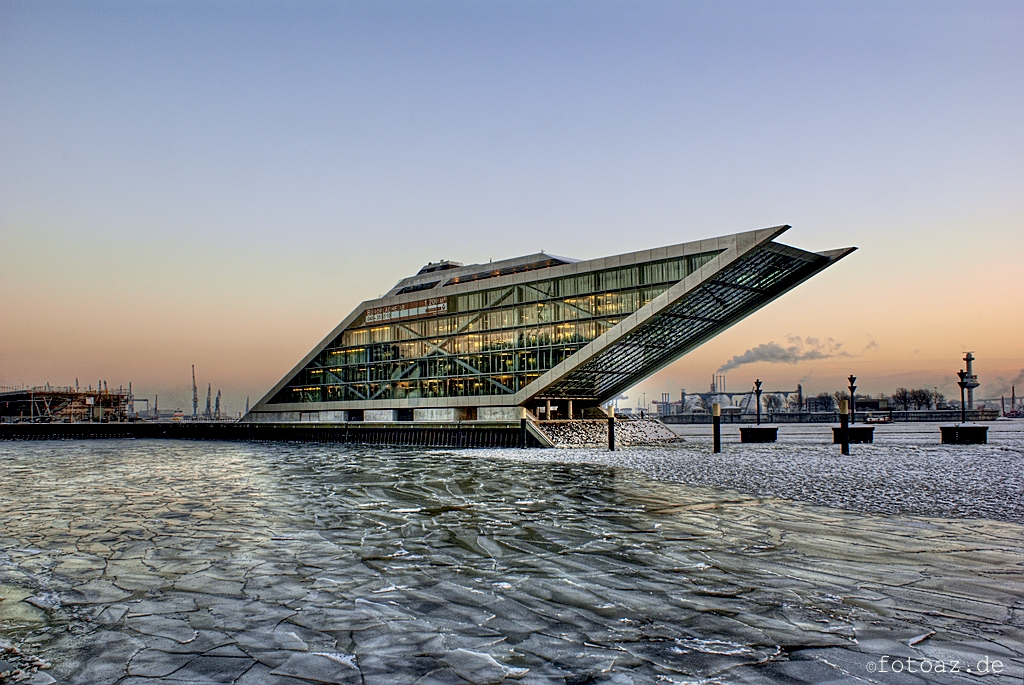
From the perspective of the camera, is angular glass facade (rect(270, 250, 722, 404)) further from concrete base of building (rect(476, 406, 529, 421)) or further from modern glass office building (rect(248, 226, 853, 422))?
concrete base of building (rect(476, 406, 529, 421))

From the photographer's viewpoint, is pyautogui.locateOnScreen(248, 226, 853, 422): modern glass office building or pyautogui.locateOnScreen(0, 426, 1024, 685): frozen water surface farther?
pyautogui.locateOnScreen(248, 226, 853, 422): modern glass office building

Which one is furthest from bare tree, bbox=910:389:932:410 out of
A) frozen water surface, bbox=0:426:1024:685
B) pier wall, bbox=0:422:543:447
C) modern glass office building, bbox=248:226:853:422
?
frozen water surface, bbox=0:426:1024:685

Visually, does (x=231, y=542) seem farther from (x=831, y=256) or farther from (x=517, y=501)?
(x=831, y=256)

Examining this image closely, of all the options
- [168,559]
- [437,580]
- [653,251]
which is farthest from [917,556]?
[653,251]

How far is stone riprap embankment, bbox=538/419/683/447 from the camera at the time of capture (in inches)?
2126

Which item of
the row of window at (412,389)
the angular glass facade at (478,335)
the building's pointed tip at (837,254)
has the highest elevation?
the building's pointed tip at (837,254)

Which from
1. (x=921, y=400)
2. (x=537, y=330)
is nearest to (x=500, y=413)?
(x=537, y=330)

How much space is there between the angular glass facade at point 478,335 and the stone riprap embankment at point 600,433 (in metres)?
5.95

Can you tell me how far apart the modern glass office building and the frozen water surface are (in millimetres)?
34802

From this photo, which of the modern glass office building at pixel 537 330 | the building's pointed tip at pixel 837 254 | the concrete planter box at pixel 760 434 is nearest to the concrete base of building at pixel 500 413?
the modern glass office building at pixel 537 330

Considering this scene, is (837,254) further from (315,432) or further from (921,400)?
(921,400)

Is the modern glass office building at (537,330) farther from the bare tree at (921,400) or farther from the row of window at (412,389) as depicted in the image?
the bare tree at (921,400)

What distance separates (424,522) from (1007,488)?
16151 millimetres

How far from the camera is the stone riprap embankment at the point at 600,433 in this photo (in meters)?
54.0
